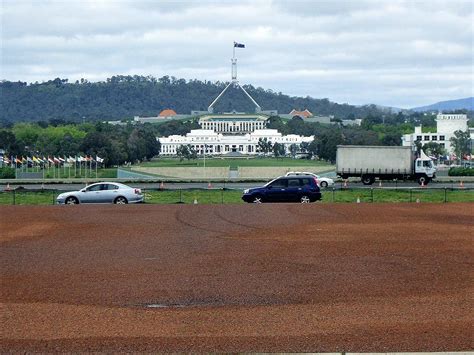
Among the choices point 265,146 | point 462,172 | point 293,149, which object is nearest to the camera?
point 462,172

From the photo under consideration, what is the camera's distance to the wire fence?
39094mm

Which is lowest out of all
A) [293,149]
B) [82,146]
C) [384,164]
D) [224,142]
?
[293,149]

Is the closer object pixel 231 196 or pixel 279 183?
pixel 279 183

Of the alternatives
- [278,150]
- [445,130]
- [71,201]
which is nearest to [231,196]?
[71,201]

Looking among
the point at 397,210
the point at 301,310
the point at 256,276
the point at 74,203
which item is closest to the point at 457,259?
the point at 256,276

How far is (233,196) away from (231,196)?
12cm

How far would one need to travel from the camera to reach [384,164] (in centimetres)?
5741

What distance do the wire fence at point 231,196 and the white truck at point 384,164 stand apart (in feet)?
34.7

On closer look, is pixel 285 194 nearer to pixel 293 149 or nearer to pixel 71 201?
pixel 71 201

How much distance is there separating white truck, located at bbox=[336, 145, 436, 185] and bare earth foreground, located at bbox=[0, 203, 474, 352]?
93.3ft

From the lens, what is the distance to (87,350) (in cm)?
1162

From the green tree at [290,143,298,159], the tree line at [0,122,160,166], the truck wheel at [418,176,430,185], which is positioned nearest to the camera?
the truck wheel at [418,176,430,185]

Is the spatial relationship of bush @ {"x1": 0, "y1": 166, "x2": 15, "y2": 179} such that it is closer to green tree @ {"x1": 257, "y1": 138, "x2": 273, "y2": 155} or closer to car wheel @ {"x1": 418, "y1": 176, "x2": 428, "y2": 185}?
car wheel @ {"x1": 418, "y1": 176, "x2": 428, "y2": 185}

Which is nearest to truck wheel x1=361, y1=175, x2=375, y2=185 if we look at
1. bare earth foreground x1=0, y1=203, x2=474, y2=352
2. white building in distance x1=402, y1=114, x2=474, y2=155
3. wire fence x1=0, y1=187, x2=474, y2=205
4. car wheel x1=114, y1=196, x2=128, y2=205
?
wire fence x1=0, y1=187, x2=474, y2=205
